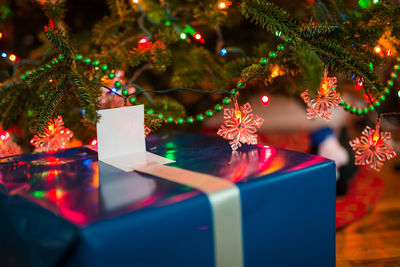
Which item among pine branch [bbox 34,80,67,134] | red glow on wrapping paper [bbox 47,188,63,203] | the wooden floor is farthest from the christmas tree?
the wooden floor

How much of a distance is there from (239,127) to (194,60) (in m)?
0.32

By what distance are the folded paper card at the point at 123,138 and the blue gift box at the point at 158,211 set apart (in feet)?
0.11

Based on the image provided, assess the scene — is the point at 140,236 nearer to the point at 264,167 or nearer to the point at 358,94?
the point at 264,167

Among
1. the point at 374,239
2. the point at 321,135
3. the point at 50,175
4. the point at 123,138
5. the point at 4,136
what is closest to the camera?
the point at 50,175

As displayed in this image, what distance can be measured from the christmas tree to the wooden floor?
268 millimetres

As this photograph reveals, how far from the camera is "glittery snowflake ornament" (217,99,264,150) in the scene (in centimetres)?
69

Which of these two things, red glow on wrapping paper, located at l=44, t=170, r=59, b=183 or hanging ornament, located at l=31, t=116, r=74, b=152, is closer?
red glow on wrapping paper, located at l=44, t=170, r=59, b=183

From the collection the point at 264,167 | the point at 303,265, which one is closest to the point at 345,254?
the point at 303,265

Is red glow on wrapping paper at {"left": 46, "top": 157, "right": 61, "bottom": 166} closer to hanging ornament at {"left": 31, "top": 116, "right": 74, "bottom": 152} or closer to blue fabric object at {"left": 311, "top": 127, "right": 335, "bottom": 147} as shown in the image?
hanging ornament at {"left": 31, "top": 116, "right": 74, "bottom": 152}

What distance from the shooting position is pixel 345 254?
83 cm

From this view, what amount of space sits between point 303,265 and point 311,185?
131 millimetres

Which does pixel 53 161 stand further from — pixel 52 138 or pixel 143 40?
pixel 143 40

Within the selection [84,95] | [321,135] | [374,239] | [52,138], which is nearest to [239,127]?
→ [84,95]

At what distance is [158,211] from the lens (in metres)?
0.42
